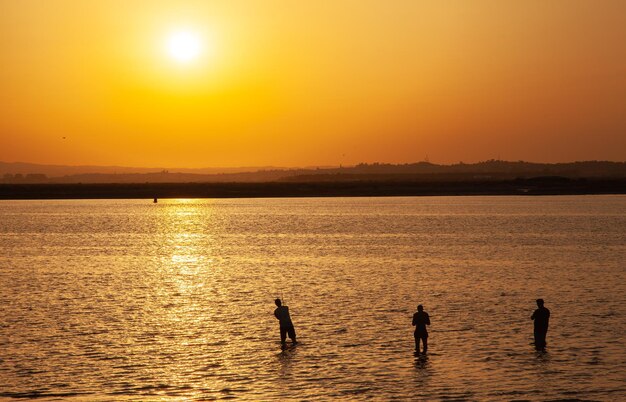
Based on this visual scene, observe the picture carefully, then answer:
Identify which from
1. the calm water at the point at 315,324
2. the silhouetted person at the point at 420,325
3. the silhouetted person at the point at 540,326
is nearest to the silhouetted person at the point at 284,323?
the calm water at the point at 315,324

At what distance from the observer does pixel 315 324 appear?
4288 cm

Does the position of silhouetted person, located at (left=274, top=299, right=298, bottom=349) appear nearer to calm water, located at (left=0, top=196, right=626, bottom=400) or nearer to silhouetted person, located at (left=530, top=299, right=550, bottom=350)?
calm water, located at (left=0, top=196, right=626, bottom=400)

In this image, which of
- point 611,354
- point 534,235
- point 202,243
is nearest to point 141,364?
point 611,354

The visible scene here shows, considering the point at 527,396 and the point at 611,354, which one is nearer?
the point at 527,396

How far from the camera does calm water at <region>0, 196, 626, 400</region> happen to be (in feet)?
99.4

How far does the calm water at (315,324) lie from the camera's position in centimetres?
3030

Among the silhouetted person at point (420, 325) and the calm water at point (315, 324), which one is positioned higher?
the silhouetted person at point (420, 325)

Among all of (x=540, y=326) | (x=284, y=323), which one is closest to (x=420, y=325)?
(x=540, y=326)

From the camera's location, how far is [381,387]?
2958 centimetres

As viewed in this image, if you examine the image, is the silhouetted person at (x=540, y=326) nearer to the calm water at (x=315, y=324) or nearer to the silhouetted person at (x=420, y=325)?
the calm water at (x=315, y=324)

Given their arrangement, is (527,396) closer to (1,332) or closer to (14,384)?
(14,384)

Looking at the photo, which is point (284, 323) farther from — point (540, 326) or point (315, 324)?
point (540, 326)

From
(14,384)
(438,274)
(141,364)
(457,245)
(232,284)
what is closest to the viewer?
(14,384)

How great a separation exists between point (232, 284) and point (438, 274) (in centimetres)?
1570
